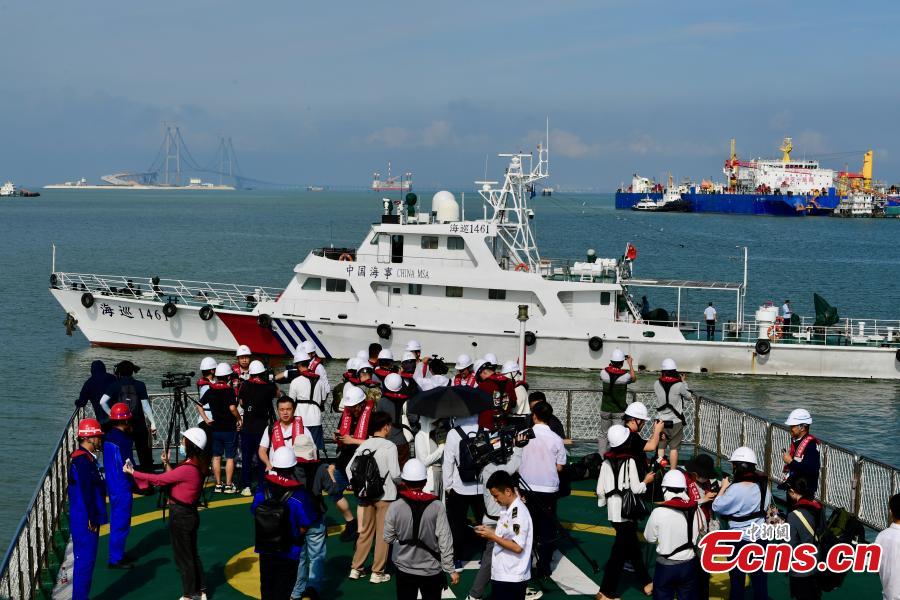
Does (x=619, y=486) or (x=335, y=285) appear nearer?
(x=619, y=486)

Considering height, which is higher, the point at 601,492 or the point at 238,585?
the point at 601,492

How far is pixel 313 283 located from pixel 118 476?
18.6 m

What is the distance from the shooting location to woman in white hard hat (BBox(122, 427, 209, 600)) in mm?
7844

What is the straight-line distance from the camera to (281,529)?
23.4 feet

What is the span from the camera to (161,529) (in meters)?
10.2

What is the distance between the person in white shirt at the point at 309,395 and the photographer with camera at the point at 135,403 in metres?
1.61

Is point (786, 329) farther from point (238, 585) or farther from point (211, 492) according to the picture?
point (238, 585)

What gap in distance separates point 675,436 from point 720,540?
3.95m

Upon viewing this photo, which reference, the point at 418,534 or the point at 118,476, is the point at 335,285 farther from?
the point at 418,534

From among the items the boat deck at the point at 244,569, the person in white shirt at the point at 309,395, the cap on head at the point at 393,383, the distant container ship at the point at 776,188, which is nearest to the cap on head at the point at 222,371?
the person in white shirt at the point at 309,395

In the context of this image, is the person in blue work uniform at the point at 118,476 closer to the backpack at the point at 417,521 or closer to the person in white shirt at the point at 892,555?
the backpack at the point at 417,521

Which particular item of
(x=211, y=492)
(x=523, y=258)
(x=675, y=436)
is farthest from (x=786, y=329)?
(x=211, y=492)

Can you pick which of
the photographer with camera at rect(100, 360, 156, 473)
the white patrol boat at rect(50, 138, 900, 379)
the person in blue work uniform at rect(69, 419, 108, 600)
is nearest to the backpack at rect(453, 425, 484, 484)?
the person in blue work uniform at rect(69, 419, 108, 600)

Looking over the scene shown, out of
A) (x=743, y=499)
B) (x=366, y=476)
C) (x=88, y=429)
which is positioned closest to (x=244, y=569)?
(x=366, y=476)
